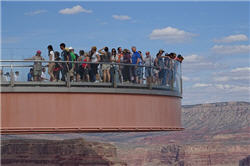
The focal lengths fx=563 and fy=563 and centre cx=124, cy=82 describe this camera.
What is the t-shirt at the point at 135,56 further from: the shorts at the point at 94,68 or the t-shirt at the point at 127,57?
the shorts at the point at 94,68

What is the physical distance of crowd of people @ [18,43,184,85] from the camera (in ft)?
74.3

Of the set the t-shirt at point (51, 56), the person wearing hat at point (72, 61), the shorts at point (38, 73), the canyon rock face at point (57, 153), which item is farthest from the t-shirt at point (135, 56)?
the canyon rock face at point (57, 153)

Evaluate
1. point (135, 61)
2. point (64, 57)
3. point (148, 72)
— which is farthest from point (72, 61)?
point (148, 72)

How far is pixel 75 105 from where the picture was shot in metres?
22.4

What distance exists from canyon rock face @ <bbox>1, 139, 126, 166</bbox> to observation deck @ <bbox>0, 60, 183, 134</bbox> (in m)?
99.4

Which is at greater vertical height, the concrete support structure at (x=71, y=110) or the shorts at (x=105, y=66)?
the shorts at (x=105, y=66)

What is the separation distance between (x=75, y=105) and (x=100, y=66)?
78.1 inches

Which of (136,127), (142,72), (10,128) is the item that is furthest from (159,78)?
(10,128)

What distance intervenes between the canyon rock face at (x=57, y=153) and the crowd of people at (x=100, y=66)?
325 ft

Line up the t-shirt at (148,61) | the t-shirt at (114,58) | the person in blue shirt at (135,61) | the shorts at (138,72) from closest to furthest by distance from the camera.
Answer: the t-shirt at (114,58), the person in blue shirt at (135,61), the shorts at (138,72), the t-shirt at (148,61)

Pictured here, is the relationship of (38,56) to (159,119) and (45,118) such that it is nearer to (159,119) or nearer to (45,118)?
(45,118)

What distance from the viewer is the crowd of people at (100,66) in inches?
892

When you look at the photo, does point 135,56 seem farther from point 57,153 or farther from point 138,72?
point 57,153

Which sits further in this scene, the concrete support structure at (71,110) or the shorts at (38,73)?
the shorts at (38,73)
